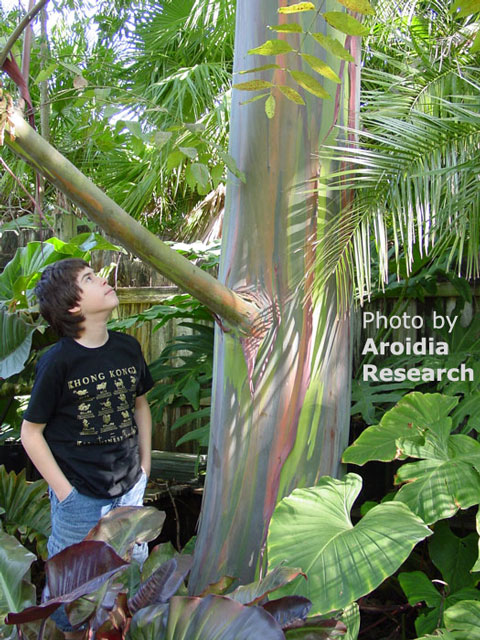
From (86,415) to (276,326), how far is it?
751mm

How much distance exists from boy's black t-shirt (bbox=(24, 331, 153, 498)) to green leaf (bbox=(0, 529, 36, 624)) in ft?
1.16

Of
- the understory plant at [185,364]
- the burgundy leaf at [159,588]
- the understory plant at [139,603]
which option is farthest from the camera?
the understory plant at [185,364]

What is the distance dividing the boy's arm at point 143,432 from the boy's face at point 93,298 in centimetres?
42

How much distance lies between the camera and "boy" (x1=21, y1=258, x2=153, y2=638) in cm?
223

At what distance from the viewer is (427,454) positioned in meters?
2.19

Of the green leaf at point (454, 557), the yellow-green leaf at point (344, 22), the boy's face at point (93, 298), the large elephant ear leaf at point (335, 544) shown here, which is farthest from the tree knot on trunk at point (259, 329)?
the green leaf at point (454, 557)

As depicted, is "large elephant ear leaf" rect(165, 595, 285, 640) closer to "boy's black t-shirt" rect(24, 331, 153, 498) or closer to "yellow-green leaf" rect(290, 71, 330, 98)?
"boy's black t-shirt" rect(24, 331, 153, 498)

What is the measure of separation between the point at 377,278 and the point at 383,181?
111cm

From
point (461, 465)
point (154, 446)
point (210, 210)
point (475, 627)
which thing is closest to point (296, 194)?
point (461, 465)

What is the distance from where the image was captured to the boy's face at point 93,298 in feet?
7.67

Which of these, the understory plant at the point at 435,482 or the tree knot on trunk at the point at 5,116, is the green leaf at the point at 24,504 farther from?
the tree knot on trunk at the point at 5,116

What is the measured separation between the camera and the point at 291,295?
84.2 inches

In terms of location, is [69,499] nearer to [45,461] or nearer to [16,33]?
[45,461]

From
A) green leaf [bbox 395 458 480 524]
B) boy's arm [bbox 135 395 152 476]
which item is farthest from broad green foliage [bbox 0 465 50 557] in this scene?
green leaf [bbox 395 458 480 524]
